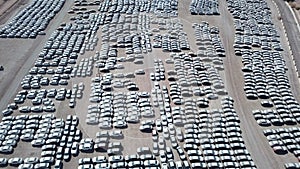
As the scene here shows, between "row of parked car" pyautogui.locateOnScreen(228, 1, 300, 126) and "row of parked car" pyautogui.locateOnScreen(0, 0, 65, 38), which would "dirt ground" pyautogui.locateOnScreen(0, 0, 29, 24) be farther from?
"row of parked car" pyautogui.locateOnScreen(228, 1, 300, 126)

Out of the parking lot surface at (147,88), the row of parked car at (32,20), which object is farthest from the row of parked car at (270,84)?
the row of parked car at (32,20)

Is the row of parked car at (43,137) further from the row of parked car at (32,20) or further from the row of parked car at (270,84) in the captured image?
the row of parked car at (270,84)

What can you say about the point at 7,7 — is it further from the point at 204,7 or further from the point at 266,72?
the point at 266,72

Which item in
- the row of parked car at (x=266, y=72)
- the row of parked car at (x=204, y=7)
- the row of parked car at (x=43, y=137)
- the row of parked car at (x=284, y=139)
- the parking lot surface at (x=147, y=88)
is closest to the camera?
the row of parked car at (x=43, y=137)

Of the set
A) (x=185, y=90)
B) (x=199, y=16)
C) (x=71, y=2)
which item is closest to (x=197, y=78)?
(x=185, y=90)

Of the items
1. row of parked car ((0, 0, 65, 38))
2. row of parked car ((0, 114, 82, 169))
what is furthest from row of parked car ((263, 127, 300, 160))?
row of parked car ((0, 0, 65, 38))

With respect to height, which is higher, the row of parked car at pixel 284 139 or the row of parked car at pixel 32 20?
the row of parked car at pixel 32 20

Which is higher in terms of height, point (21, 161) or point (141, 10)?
point (141, 10)

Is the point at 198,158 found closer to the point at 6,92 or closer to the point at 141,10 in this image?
the point at 6,92
